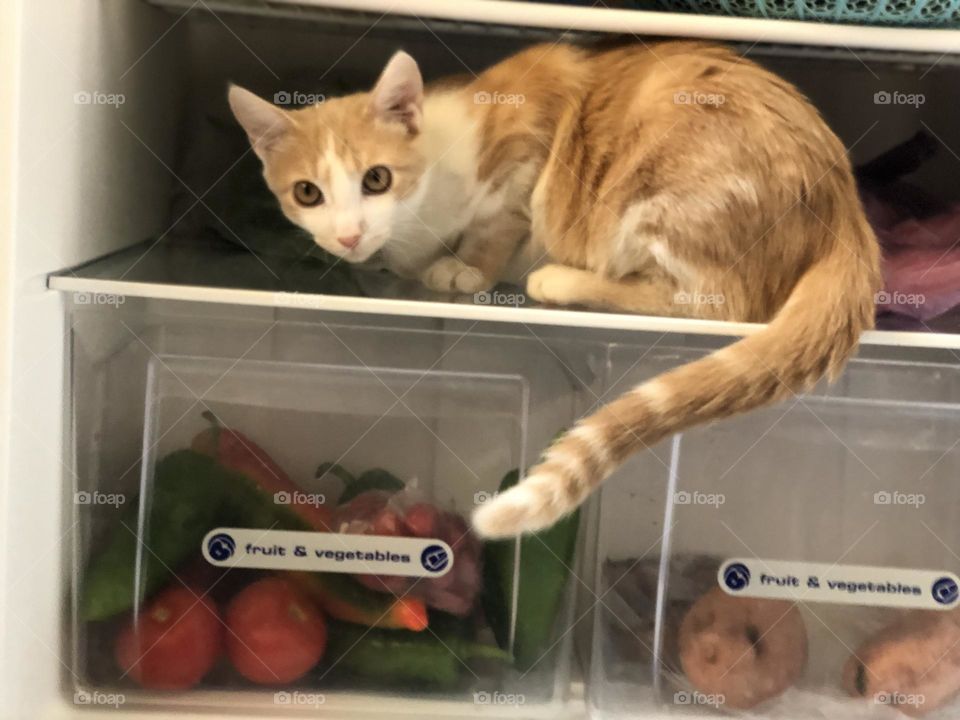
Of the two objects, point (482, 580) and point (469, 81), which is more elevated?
point (469, 81)

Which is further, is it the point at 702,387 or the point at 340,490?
the point at 340,490

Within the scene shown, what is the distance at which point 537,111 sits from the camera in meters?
0.95

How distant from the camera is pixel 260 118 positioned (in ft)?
2.98

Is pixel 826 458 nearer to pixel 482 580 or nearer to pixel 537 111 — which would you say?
pixel 482 580

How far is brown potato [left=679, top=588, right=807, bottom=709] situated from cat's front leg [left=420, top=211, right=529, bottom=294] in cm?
45

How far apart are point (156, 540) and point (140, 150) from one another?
0.48m

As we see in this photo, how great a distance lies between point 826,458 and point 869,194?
389 millimetres

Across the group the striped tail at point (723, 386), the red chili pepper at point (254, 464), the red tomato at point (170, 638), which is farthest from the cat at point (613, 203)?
the red tomato at point (170, 638)

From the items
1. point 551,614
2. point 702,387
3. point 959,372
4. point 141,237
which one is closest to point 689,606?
point 551,614

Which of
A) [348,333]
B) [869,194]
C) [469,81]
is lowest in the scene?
[348,333]

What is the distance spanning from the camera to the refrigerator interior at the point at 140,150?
767mm

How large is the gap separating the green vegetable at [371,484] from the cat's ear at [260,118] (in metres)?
0.39

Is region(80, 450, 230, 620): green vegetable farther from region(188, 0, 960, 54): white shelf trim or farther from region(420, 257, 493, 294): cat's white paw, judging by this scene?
region(188, 0, 960, 54): white shelf trim

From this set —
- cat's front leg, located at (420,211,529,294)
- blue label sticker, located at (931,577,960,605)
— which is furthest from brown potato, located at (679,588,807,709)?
cat's front leg, located at (420,211,529,294)
